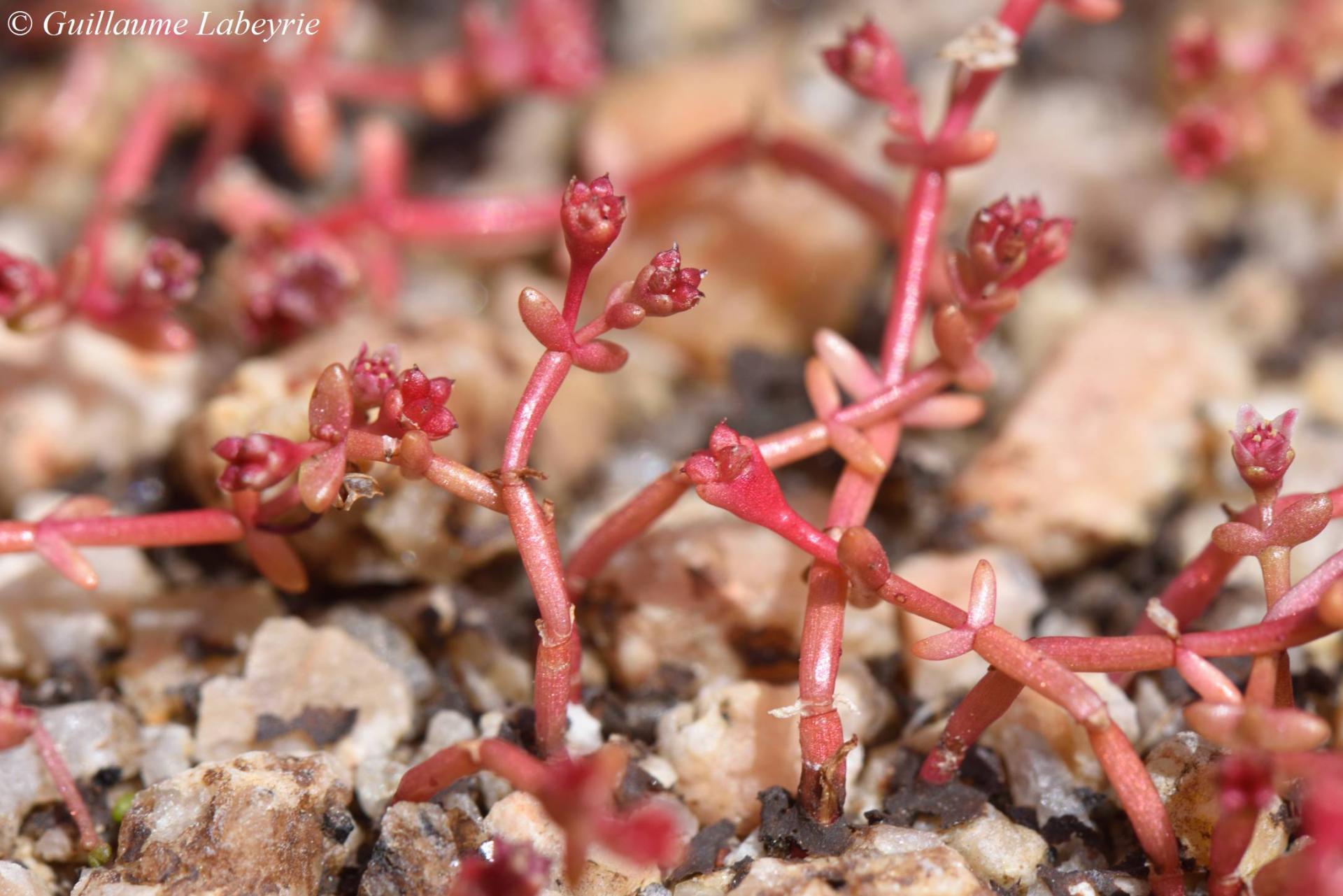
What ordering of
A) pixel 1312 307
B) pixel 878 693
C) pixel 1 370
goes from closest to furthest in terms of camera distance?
pixel 878 693, pixel 1 370, pixel 1312 307

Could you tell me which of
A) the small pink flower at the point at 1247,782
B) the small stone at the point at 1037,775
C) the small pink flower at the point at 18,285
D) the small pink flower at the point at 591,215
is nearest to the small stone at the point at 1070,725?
the small stone at the point at 1037,775

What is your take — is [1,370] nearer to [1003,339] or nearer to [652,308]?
[652,308]

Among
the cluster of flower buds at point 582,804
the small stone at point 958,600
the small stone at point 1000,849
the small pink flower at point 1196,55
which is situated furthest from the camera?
the small pink flower at point 1196,55

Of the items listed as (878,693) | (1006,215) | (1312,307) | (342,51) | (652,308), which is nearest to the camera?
(652,308)

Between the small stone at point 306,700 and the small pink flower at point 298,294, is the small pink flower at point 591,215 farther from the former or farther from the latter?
the small pink flower at point 298,294

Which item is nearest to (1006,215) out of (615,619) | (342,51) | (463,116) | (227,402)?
(615,619)

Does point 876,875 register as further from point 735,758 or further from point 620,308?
point 620,308

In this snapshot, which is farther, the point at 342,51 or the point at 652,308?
the point at 342,51
